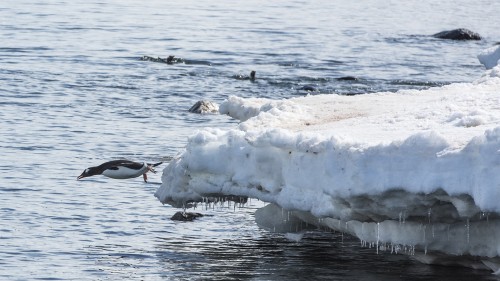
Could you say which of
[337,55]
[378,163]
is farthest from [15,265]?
[337,55]

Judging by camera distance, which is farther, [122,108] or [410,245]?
[122,108]

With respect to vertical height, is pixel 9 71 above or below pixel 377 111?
below

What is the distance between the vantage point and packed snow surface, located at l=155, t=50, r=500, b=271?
13742mm

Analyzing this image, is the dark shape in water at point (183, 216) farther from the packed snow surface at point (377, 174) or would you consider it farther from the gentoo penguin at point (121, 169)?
the packed snow surface at point (377, 174)

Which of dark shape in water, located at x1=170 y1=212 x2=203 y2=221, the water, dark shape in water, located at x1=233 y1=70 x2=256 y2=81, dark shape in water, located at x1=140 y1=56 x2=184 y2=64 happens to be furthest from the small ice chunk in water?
dark shape in water, located at x1=140 y1=56 x2=184 y2=64

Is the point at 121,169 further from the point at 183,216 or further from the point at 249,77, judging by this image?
the point at 249,77

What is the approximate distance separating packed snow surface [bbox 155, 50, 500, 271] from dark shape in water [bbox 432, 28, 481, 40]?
32.0 metres

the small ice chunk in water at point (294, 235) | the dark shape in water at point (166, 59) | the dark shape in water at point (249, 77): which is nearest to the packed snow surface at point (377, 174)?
the small ice chunk in water at point (294, 235)

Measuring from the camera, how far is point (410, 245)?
15.1 meters

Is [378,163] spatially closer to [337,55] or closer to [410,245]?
[410,245]

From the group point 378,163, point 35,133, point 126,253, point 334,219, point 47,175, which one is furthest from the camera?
point 35,133

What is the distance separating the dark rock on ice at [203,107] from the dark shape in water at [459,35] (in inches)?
818

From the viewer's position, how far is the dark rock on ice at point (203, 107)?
3050cm

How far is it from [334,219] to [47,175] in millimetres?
7894
